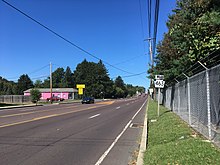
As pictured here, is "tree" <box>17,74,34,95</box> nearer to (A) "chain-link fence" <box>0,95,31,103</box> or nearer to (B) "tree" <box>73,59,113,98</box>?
(B) "tree" <box>73,59,113,98</box>

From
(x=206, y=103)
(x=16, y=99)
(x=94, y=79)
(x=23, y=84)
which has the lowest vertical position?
(x=16, y=99)

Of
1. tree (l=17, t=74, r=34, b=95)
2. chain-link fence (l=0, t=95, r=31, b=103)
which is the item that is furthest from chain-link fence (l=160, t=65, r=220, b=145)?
tree (l=17, t=74, r=34, b=95)

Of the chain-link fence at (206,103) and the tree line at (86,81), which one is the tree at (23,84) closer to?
the tree line at (86,81)

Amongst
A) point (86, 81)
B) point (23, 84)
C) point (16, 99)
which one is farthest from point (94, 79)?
point (16, 99)

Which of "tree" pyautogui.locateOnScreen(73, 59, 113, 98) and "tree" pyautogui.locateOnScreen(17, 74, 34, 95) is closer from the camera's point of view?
"tree" pyautogui.locateOnScreen(73, 59, 113, 98)

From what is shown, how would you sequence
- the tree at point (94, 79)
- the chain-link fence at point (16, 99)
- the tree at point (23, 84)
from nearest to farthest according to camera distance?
1. the chain-link fence at point (16, 99)
2. the tree at point (94, 79)
3. the tree at point (23, 84)

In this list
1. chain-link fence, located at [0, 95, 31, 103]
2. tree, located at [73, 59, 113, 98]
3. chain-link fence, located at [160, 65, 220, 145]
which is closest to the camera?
chain-link fence, located at [160, 65, 220, 145]

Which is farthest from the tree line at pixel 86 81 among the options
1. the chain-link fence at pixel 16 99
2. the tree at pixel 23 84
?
the chain-link fence at pixel 16 99

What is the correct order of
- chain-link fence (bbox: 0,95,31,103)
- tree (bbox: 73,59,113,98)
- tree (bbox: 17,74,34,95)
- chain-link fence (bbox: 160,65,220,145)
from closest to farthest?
chain-link fence (bbox: 160,65,220,145)
chain-link fence (bbox: 0,95,31,103)
tree (bbox: 73,59,113,98)
tree (bbox: 17,74,34,95)

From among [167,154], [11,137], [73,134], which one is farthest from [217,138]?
[11,137]

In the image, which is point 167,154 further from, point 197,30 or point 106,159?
point 197,30

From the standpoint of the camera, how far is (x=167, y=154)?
6.41 meters

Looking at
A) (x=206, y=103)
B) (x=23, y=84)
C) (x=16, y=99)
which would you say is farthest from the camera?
(x=23, y=84)

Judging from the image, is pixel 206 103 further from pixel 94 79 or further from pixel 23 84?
pixel 23 84
